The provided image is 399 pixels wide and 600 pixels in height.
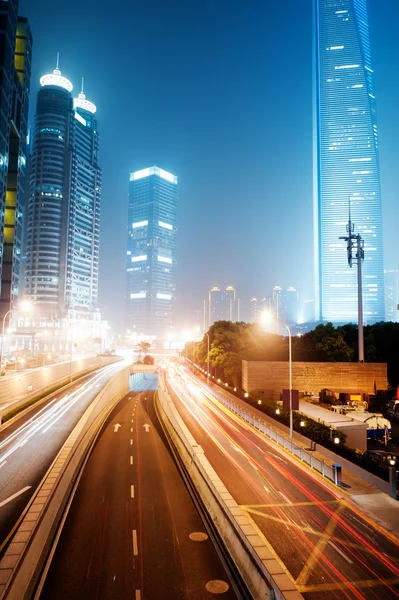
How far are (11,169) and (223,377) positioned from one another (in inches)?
3693

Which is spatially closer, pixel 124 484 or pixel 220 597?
pixel 220 597

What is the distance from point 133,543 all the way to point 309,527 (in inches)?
322

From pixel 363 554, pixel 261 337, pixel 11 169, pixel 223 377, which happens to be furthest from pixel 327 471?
pixel 11 169

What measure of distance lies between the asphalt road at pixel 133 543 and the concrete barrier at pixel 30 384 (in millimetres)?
16420

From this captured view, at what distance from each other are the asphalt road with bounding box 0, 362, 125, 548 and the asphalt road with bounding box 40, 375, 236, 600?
108 inches

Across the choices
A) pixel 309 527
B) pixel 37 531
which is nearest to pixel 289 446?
pixel 309 527

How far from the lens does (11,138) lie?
11738 centimetres

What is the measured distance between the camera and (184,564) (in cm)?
1616

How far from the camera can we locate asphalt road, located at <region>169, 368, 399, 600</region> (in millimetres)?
12711

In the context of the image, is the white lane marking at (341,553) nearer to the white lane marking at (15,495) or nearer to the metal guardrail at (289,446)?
the metal guardrail at (289,446)

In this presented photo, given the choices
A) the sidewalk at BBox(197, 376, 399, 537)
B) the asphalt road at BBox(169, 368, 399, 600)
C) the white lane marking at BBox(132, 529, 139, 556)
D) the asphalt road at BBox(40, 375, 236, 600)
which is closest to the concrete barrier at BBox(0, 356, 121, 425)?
the asphalt road at BBox(40, 375, 236, 600)

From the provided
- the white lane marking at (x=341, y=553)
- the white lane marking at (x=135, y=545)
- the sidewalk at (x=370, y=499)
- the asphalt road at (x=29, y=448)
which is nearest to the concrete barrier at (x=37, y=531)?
the asphalt road at (x=29, y=448)

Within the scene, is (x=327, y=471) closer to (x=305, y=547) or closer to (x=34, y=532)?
(x=305, y=547)

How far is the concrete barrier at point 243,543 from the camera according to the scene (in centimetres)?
1197
